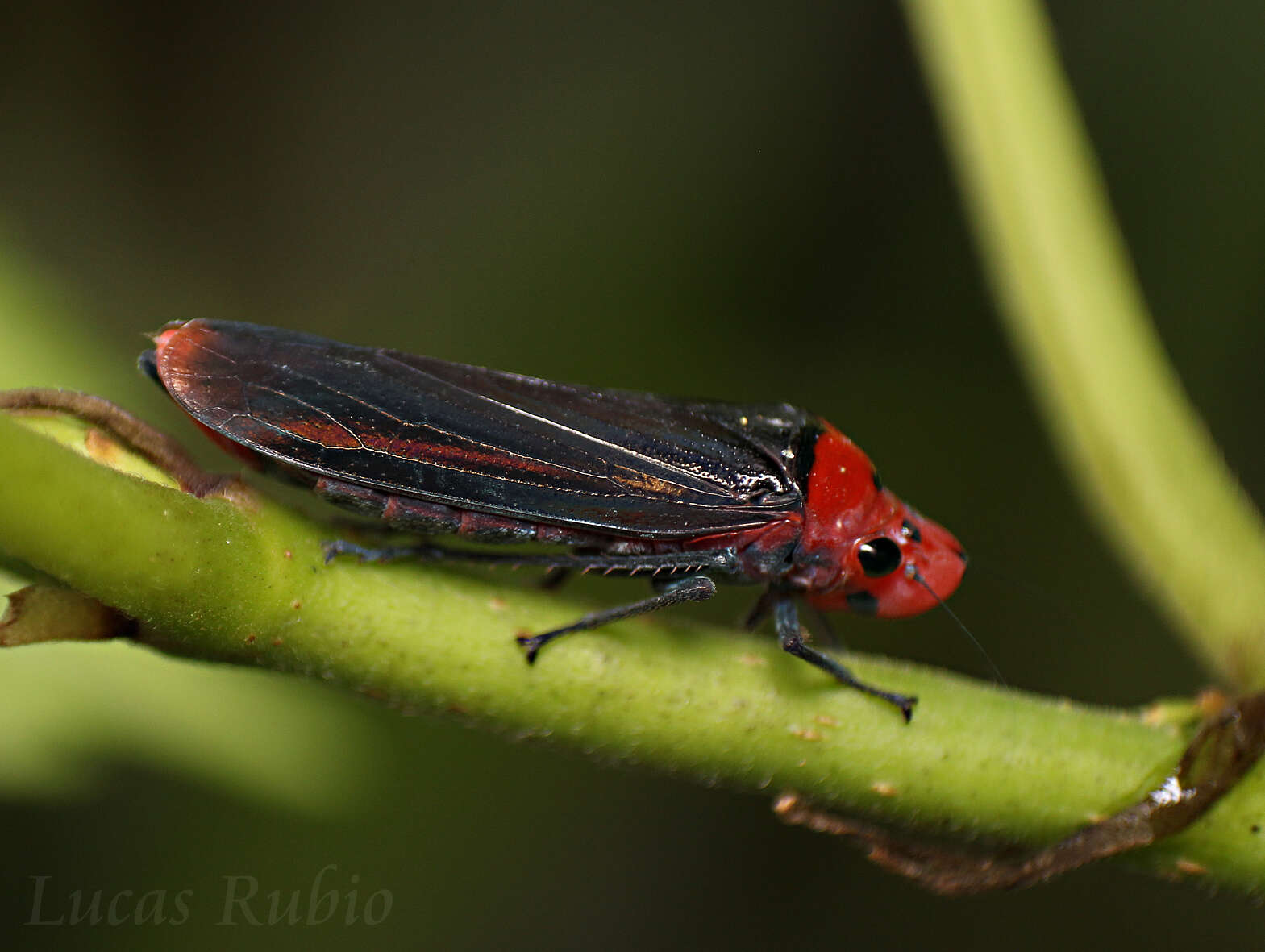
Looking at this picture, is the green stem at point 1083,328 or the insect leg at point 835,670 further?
the green stem at point 1083,328

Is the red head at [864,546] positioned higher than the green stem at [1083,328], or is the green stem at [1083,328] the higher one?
the green stem at [1083,328]

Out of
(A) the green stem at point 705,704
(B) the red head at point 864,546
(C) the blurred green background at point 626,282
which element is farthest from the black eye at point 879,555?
(C) the blurred green background at point 626,282

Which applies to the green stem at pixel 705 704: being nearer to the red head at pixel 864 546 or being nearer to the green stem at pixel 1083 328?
the green stem at pixel 1083 328

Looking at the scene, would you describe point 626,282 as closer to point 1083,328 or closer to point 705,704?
point 1083,328
